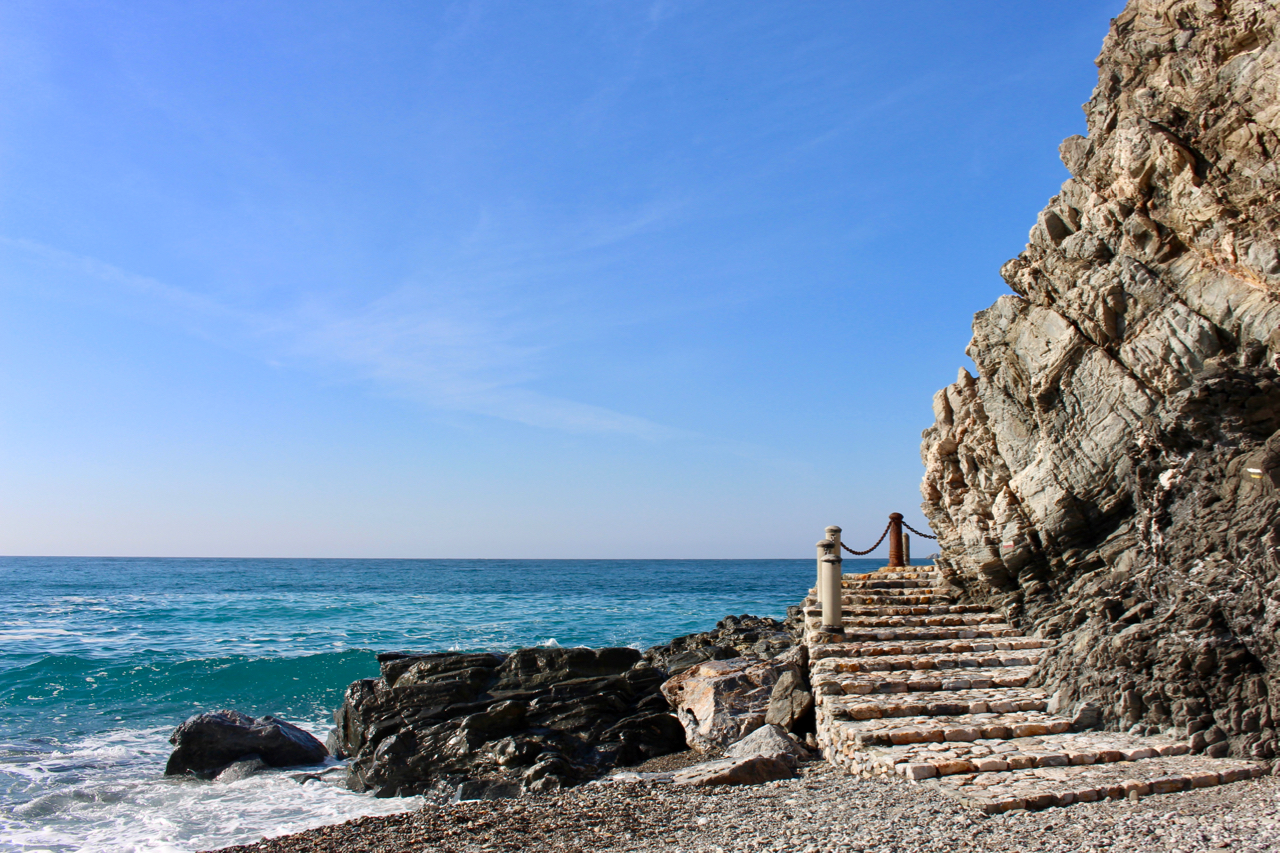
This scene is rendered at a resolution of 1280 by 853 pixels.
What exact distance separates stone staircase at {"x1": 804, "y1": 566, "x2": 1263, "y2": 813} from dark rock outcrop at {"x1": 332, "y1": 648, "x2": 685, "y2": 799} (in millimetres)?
3431

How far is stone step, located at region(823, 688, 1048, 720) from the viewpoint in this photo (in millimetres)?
8727

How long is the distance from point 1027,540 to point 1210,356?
3.58 meters

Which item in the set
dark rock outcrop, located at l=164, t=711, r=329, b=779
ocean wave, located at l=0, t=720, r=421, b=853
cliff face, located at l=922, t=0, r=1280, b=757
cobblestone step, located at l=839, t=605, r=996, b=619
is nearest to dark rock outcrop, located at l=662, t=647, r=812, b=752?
cobblestone step, located at l=839, t=605, r=996, b=619

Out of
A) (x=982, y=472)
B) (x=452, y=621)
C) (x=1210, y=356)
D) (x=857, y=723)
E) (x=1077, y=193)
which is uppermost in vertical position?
(x=1077, y=193)

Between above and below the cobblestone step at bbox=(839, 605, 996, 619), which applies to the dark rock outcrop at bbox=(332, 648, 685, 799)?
below

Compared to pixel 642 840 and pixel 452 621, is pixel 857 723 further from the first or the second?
pixel 452 621

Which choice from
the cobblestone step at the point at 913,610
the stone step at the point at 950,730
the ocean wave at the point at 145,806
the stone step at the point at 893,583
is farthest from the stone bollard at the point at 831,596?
the ocean wave at the point at 145,806

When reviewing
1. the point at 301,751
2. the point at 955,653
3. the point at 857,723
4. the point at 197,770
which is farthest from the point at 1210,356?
the point at 197,770

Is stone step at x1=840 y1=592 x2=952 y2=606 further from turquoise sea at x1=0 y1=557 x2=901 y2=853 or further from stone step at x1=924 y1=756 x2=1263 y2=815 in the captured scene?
turquoise sea at x1=0 y1=557 x2=901 y2=853

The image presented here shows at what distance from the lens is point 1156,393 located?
896 cm

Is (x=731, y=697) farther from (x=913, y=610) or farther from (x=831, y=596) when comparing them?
(x=913, y=610)

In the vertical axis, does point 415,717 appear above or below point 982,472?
below

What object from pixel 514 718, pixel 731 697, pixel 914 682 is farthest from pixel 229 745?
pixel 914 682

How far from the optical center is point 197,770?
11.7m
